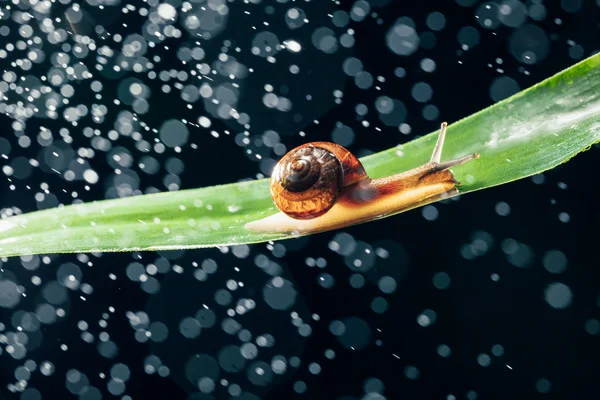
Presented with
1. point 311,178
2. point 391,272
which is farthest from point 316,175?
point 391,272

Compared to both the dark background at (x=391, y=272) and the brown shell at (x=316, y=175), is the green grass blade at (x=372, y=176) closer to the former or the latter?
the brown shell at (x=316, y=175)

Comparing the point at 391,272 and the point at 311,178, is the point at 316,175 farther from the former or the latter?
the point at 391,272

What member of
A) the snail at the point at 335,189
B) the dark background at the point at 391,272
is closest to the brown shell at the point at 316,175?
the snail at the point at 335,189

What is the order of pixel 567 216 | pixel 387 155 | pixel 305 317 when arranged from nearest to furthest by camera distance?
pixel 387 155
pixel 567 216
pixel 305 317

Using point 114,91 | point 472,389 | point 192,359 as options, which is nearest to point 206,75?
point 114,91

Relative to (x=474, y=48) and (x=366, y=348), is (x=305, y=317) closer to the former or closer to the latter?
(x=366, y=348)

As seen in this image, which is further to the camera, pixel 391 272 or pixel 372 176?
pixel 391 272
